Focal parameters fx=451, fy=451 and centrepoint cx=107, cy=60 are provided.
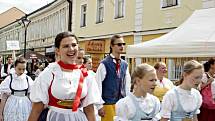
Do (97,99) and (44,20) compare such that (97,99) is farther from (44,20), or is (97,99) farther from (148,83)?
(44,20)

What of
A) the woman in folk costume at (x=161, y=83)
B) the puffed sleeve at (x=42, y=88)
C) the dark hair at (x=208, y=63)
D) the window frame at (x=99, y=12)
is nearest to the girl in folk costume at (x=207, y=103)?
the dark hair at (x=208, y=63)

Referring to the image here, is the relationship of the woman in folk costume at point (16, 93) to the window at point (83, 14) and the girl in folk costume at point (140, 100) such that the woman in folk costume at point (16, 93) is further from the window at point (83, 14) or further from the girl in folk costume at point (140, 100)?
the window at point (83, 14)

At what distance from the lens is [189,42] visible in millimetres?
8656

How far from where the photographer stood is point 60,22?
37969 mm

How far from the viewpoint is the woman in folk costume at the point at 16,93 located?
24.9 feet

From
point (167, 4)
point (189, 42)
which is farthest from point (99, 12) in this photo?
point (189, 42)

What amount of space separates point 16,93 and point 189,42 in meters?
3.39

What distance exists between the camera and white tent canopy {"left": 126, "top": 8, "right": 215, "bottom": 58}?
8289mm

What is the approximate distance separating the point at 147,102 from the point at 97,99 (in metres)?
0.66

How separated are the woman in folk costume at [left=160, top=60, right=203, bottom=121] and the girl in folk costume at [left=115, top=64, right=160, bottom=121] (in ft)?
0.73

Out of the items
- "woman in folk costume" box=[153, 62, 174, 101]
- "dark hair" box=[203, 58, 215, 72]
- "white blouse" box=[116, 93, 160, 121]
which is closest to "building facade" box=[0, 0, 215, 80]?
"dark hair" box=[203, 58, 215, 72]

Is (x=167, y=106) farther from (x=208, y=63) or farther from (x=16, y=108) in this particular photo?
(x=16, y=108)

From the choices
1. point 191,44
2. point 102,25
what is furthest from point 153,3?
point 191,44

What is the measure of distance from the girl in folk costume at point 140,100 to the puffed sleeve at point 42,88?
88cm
